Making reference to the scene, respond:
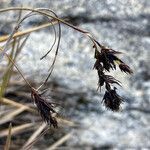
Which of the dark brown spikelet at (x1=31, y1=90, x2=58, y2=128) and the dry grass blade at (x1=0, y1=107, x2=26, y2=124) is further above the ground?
the dry grass blade at (x1=0, y1=107, x2=26, y2=124)

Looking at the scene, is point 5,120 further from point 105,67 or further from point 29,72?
point 105,67

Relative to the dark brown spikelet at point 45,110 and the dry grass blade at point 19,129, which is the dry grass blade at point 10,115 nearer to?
the dry grass blade at point 19,129

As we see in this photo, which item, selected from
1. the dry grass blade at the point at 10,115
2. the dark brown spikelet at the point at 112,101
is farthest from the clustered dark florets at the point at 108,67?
the dry grass blade at the point at 10,115

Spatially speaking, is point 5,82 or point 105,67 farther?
point 5,82

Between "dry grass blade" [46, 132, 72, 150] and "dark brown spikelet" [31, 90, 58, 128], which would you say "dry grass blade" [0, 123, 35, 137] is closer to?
"dry grass blade" [46, 132, 72, 150]

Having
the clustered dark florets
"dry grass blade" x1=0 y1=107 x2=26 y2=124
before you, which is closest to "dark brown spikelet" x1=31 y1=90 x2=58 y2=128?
the clustered dark florets

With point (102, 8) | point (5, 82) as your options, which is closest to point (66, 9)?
point (102, 8)
